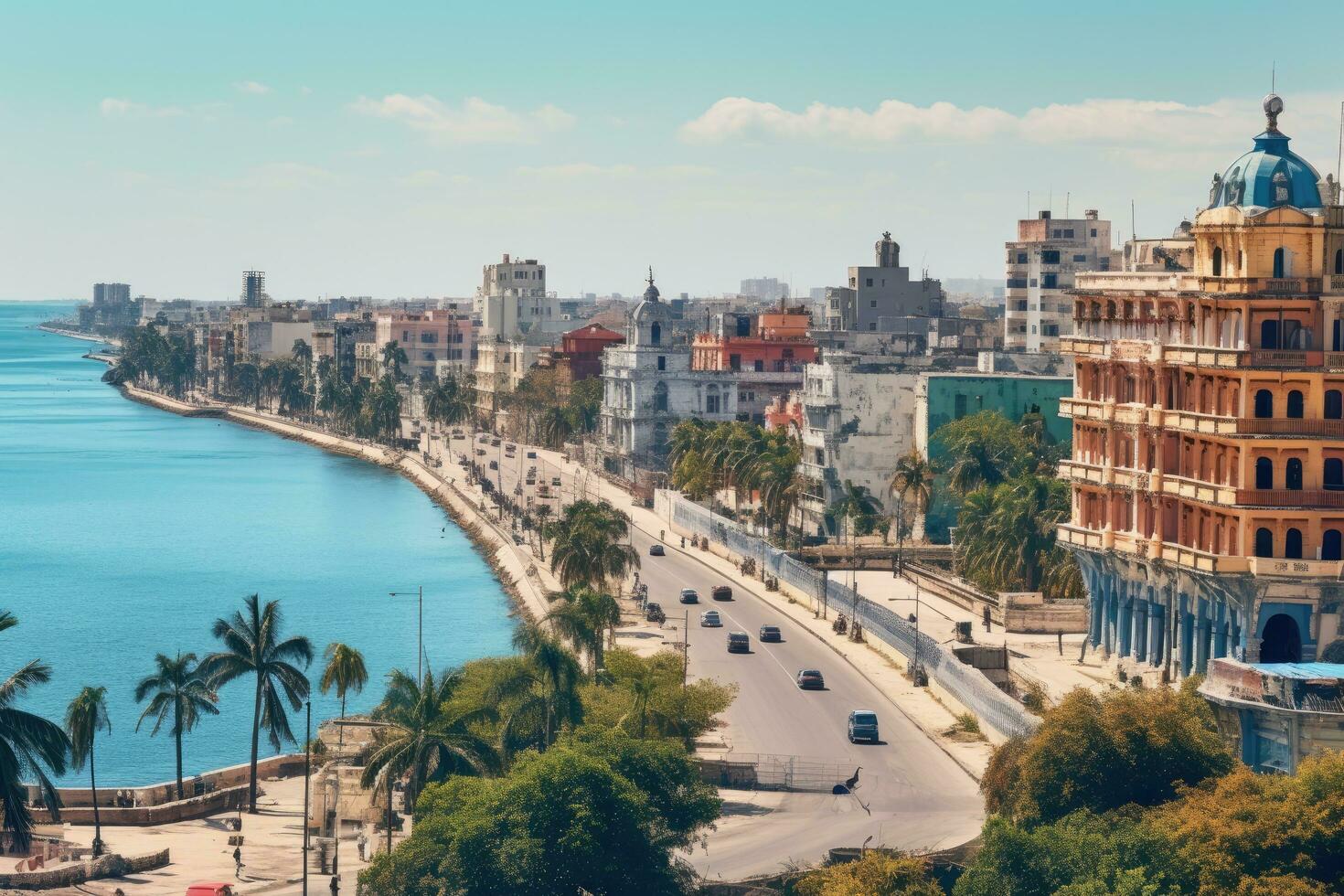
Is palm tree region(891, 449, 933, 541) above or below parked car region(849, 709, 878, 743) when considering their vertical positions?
above

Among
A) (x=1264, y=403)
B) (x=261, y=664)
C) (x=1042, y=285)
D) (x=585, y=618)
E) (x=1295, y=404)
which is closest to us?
(x=1295, y=404)

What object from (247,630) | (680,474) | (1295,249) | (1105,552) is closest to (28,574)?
(680,474)

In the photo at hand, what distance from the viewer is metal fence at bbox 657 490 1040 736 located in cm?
6931

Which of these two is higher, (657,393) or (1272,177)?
(1272,177)

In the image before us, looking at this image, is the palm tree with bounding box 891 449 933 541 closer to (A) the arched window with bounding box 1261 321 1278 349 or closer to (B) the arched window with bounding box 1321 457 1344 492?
(A) the arched window with bounding box 1261 321 1278 349

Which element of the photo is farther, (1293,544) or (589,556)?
(589,556)

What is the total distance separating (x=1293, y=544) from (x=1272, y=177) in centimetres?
1147

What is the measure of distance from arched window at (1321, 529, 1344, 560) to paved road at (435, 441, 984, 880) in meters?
12.7

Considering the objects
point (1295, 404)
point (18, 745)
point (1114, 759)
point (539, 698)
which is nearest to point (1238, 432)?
point (1295, 404)

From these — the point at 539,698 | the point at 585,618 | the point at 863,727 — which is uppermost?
the point at 539,698

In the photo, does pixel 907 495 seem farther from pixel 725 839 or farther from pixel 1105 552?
pixel 725 839

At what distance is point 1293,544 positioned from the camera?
66.0 m

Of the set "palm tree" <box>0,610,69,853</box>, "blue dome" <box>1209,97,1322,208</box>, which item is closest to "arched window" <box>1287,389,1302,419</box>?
"blue dome" <box>1209,97,1322,208</box>

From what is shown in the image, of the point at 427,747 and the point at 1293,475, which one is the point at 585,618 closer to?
the point at 427,747
